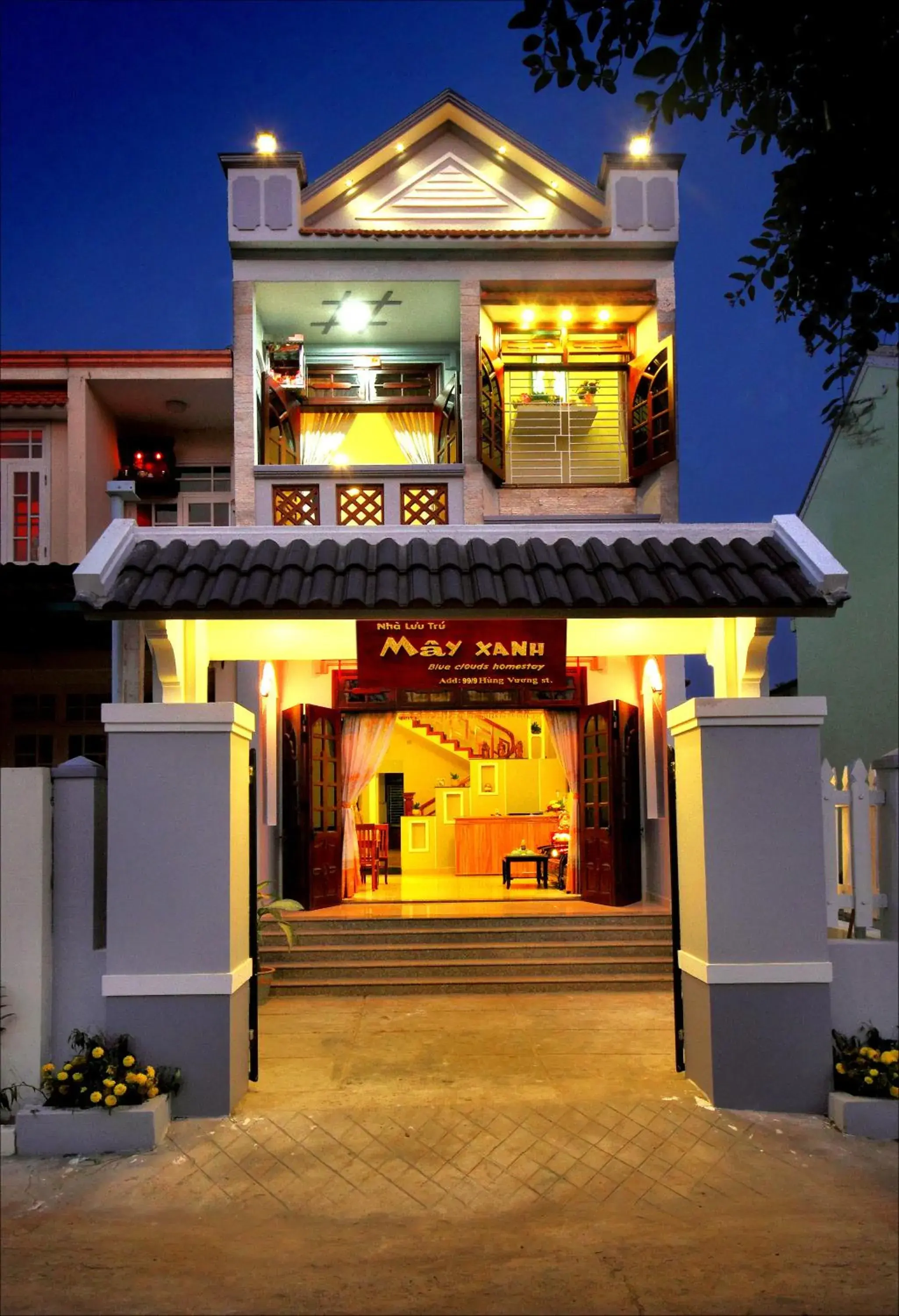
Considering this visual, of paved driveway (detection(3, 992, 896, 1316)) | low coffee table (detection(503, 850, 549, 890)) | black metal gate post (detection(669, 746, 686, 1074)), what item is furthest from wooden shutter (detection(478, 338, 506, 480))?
paved driveway (detection(3, 992, 896, 1316))

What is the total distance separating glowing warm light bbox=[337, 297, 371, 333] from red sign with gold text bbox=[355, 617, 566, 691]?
24.2 ft

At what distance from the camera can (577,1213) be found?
5.46 meters

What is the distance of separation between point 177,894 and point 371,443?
9208 mm

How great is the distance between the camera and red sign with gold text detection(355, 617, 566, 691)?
26.0 ft

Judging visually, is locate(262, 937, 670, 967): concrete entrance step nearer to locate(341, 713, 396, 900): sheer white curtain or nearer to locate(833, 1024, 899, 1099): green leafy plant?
locate(341, 713, 396, 900): sheer white curtain

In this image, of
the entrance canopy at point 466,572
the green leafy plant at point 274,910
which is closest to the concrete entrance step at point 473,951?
the green leafy plant at point 274,910

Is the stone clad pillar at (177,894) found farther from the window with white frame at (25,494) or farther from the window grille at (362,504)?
the window with white frame at (25,494)

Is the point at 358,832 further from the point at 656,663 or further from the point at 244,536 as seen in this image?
the point at 244,536

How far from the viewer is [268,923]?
12.2 metres

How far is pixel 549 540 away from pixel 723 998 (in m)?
3.31

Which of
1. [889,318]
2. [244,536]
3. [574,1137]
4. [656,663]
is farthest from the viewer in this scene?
[656,663]

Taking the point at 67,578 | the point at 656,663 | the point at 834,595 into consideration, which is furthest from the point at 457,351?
the point at 834,595

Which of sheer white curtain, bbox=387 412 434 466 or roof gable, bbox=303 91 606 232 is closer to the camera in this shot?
roof gable, bbox=303 91 606 232

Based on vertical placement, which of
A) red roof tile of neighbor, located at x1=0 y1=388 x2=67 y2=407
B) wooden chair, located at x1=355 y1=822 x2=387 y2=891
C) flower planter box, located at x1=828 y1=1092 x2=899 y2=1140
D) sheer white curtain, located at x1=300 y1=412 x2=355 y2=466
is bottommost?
flower planter box, located at x1=828 y1=1092 x2=899 y2=1140
